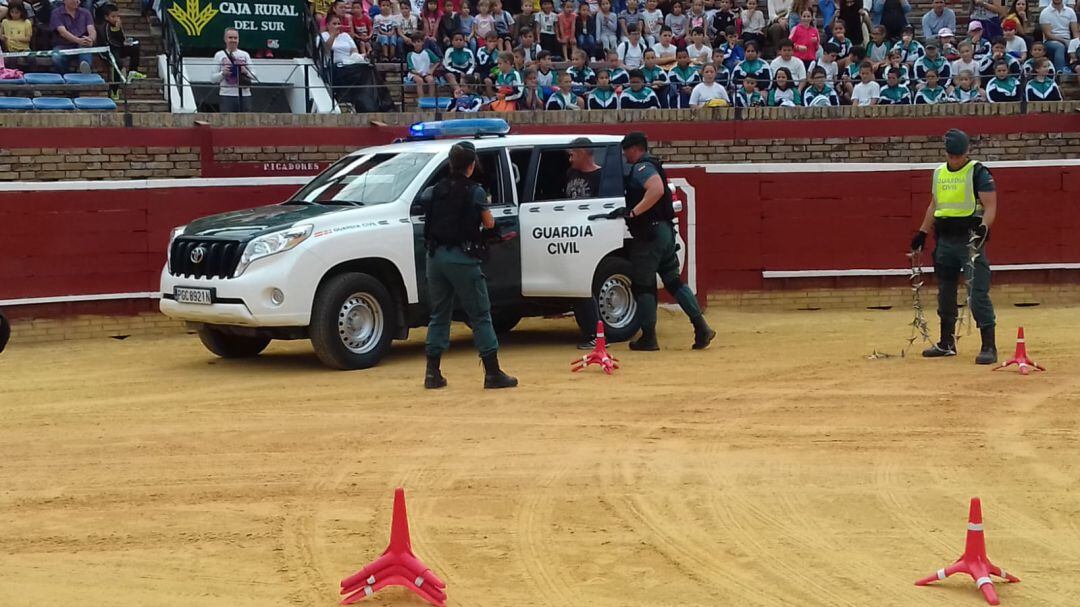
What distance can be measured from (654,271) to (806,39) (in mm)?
9009

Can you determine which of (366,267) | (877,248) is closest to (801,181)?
(877,248)

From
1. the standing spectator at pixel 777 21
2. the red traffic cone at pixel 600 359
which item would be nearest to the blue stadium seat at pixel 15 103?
the red traffic cone at pixel 600 359

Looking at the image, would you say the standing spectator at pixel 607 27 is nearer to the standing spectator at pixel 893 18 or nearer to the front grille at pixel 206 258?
the standing spectator at pixel 893 18

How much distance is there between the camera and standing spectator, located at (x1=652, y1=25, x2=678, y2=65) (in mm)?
20547

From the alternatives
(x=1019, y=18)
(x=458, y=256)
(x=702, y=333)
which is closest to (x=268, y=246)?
(x=458, y=256)

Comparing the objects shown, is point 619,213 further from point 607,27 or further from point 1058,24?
point 1058,24

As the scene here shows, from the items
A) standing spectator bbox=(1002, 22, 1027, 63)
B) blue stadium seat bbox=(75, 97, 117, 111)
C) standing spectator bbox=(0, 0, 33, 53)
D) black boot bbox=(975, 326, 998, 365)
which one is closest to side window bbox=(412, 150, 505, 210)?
black boot bbox=(975, 326, 998, 365)

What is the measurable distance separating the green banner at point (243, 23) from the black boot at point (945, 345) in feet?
34.2

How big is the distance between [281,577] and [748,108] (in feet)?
45.0

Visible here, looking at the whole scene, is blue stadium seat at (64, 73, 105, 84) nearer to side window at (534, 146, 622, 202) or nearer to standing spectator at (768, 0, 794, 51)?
side window at (534, 146, 622, 202)

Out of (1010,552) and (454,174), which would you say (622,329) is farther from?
(1010,552)

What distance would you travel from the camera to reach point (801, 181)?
17.6 m

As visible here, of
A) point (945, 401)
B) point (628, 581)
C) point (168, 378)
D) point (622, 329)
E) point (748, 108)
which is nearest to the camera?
point (628, 581)

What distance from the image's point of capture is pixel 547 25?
69.5 ft
